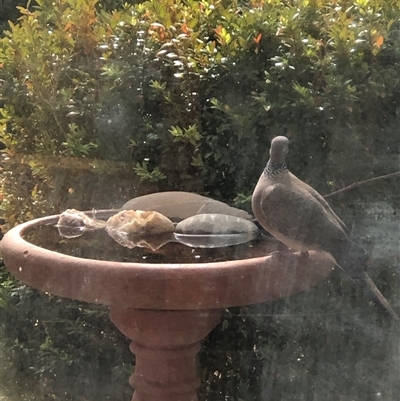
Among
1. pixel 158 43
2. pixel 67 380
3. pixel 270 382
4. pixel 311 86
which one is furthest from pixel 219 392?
pixel 158 43

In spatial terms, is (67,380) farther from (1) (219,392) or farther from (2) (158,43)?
(2) (158,43)

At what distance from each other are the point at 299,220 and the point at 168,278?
0.30 meters

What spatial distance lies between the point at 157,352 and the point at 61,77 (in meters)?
1.00

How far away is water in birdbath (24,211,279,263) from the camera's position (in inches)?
46.8

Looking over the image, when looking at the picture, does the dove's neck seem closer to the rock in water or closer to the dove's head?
the dove's head

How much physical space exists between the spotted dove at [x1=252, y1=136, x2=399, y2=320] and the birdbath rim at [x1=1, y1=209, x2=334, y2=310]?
0.03 meters

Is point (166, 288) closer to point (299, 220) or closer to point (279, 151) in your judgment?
point (299, 220)

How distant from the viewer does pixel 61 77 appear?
188 centimetres

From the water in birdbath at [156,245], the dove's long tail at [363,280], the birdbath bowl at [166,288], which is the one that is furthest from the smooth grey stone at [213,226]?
the dove's long tail at [363,280]

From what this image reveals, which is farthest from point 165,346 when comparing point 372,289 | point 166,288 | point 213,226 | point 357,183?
point 357,183

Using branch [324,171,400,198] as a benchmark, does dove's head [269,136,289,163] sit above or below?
above

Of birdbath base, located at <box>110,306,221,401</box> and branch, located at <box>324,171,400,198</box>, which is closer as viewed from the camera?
birdbath base, located at <box>110,306,221,401</box>

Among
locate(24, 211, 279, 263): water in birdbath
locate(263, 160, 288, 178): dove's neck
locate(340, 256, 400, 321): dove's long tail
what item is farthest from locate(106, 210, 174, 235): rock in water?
locate(340, 256, 400, 321): dove's long tail

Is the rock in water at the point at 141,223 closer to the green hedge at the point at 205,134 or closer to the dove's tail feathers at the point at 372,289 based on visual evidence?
the green hedge at the point at 205,134
